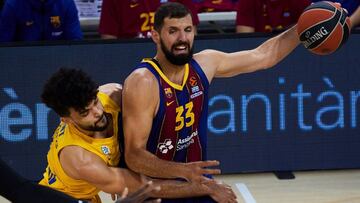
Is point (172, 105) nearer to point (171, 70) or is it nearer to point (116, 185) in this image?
point (171, 70)

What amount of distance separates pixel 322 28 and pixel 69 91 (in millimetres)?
1783

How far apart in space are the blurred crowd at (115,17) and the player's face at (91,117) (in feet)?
10.3

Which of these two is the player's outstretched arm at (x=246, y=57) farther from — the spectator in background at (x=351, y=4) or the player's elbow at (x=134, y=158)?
the spectator in background at (x=351, y=4)

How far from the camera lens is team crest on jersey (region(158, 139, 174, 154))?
6.10 m

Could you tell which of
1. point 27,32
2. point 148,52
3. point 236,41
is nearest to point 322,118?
point 236,41

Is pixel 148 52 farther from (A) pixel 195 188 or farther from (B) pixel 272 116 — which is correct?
(A) pixel 195 188

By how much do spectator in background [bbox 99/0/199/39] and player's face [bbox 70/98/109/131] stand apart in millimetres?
3180

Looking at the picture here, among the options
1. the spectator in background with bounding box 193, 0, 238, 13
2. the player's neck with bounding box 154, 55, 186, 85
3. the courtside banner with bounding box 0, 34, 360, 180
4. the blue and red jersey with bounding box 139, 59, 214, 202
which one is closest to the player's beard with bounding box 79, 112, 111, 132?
the blue and red jersey with bounding box 139, 59, 214, 202

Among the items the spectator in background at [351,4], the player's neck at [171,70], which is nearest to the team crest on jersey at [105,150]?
the player's neck at [171,70]

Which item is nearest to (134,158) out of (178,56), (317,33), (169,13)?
(178,56)

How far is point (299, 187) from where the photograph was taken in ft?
27.6

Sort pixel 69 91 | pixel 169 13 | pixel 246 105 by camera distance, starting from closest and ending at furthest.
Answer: pixel 69 91 < pixel 169 13 < pixel 246 105

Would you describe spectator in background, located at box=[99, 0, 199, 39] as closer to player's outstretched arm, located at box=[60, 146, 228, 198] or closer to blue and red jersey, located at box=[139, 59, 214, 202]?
blue and red jersey, located at box=[139, 59, 214, 202]

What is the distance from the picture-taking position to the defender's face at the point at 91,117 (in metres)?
5.51
